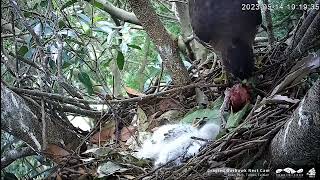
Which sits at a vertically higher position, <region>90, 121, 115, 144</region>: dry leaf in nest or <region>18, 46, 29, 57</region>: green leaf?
<region>18, 46, 29, 57</region>: green leaf

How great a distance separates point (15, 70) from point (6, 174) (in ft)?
1.17

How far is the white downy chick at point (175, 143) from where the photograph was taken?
150cm

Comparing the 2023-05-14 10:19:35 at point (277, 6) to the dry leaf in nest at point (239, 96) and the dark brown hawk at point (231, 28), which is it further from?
the dry leaf in nest at point (239, 96)

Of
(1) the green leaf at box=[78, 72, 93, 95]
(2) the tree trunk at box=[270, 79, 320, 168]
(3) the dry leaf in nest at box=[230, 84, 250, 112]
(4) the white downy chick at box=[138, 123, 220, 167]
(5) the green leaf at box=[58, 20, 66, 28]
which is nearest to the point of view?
(2) the tree trunk at box=[270, 79, 320, 168]

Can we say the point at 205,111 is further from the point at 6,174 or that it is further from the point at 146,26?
the point at 6,174

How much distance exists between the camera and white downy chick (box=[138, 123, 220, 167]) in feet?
4.94

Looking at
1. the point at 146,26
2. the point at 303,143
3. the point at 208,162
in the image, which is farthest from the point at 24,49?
the point at 303,143

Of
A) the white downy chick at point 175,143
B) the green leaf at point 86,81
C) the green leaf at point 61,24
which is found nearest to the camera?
the white downy chick at point 175,143

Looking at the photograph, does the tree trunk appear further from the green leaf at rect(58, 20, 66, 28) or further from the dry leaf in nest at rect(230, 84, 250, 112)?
the green leaf at rect(58, 20, 66, 28)

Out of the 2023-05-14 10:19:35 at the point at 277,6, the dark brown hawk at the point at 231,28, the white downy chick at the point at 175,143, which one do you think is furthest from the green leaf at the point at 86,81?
the 2023-05-14 10:19:35 at the point at 277,6

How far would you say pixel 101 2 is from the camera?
2.16m

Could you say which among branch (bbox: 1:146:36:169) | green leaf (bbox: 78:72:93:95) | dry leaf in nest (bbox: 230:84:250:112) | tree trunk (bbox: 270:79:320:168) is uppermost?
green leaf (bbox: 78:72:93:95)

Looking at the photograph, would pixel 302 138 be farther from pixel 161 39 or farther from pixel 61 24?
pixel 61 24

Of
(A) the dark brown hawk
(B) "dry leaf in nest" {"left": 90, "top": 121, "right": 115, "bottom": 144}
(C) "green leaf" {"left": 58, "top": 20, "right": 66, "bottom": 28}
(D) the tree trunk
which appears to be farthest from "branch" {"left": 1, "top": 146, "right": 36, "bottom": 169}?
(D) the tree trunk
